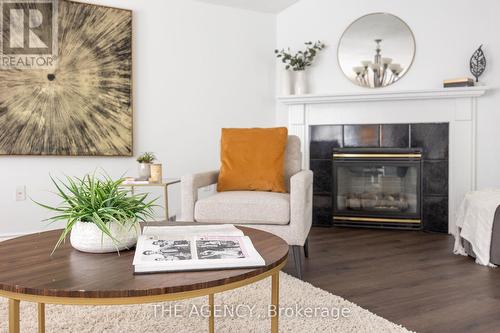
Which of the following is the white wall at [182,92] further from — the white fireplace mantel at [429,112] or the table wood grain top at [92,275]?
the table wood grain top at [92,275]

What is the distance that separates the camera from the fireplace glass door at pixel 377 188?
155 inches

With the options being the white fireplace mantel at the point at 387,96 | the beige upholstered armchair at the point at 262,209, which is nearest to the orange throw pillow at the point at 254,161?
the beige upholstered armchair at the point at 262,209

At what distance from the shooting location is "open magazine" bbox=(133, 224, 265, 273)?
1062 mm

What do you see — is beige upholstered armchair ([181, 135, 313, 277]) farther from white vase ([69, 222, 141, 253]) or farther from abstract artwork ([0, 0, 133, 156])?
abstract artwork ([0, 0, 133, 156])

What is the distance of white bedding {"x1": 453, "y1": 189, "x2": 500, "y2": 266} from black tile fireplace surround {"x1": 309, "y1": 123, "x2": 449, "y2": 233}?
75 centimetres

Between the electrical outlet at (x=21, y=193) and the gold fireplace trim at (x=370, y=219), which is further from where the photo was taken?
the gold fireplace trim at (x=370, y=219)

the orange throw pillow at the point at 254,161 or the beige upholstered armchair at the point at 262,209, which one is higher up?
the orange throw pillow at the point at 254,161

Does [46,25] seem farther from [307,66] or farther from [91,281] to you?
[91,281]

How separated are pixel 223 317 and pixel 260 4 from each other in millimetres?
3512

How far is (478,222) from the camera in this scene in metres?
2.78

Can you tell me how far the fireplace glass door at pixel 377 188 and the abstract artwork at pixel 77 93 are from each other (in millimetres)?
2051

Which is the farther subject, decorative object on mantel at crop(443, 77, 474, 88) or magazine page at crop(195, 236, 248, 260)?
decorative object on mantel at crop(443, 77, 474, 88)
